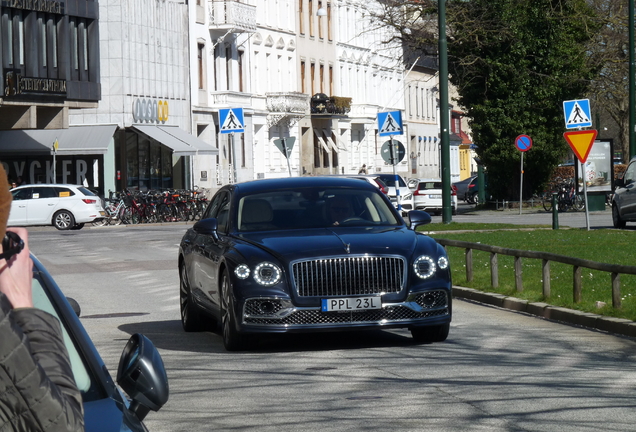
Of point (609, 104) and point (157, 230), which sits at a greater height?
point (609, 104)

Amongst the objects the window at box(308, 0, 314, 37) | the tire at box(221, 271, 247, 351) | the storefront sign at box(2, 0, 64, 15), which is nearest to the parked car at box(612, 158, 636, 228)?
the tire at box(221, 271, 247, 351)

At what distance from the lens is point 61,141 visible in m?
50.7

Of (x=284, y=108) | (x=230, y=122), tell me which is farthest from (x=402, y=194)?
(x=284, y=108)

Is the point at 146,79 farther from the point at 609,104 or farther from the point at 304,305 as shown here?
the point at 304,305

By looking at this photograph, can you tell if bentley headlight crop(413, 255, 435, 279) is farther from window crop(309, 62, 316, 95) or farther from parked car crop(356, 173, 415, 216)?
window crop(309, 62, 316, 95)

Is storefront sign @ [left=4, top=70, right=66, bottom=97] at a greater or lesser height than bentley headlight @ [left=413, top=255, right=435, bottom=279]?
greater

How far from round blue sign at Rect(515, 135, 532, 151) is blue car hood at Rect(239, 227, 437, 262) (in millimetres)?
34601

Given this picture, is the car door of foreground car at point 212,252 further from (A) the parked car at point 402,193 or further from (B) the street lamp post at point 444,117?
(A) the parked car at point 402,193

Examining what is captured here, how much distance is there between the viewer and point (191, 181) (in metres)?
56.6

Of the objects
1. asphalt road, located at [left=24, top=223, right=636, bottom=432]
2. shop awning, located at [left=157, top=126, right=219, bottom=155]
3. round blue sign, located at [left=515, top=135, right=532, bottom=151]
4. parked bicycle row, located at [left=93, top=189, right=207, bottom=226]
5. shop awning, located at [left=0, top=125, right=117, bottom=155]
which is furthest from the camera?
shop awning, located at [left=157, top=126, right=219, bottom=155]

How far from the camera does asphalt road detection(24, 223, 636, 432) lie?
24.7 feet

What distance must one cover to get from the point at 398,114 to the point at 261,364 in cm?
2229

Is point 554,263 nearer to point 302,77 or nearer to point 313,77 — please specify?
point 302,77

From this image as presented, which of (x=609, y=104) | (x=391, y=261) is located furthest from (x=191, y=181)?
(x=391, y=261)
